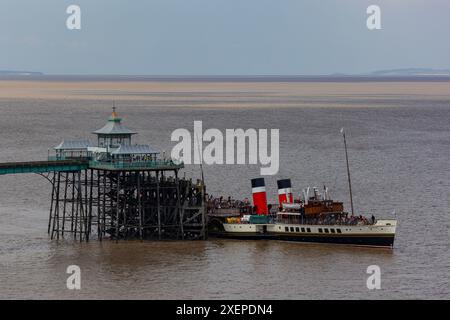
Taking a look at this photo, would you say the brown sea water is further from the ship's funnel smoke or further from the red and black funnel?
the red and black funnel

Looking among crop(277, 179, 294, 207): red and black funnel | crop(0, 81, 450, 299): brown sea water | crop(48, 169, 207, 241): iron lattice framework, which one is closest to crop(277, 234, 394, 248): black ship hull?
crop(0, 81, 450, 299): brown sea water

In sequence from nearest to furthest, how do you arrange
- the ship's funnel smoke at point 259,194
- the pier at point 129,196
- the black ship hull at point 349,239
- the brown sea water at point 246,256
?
the brown sea water at point 246,256
the black ship hull at point 349,239
the pier at point 129,196
the ship's funnel smoke at point 259,194

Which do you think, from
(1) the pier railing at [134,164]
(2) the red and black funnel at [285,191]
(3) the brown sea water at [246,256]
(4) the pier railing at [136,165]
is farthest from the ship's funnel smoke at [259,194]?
(4) the pier railing at [136,165]

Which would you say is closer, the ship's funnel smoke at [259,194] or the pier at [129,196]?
the pier at [129,196]

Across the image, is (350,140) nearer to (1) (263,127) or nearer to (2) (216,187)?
(1) (263,127)

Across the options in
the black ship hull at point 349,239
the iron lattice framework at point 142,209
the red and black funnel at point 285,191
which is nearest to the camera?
the black ship hull at point 349,239

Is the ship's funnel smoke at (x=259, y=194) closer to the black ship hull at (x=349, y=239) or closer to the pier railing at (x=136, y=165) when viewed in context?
the black ship hull at (x=349, y=239)

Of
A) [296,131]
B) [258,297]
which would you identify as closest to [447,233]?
[258,297]

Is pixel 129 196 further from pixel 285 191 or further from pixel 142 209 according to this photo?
pixel 285 191
